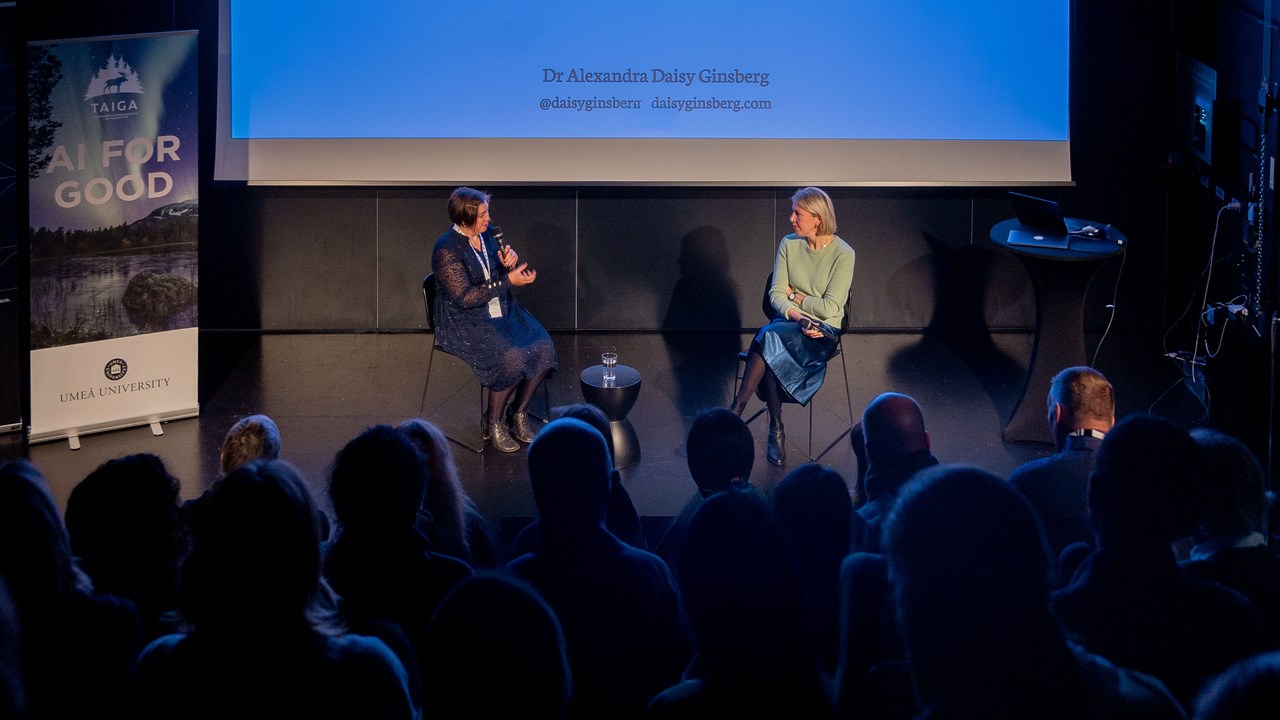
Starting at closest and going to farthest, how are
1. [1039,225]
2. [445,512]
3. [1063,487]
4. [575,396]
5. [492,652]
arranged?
[492,652] < [445,512] < [1063,487] < [1039,225] < [575,396]

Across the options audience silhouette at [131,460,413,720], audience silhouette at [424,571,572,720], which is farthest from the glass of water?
audience silhouette at [131,460,413,720]

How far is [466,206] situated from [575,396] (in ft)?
4.11

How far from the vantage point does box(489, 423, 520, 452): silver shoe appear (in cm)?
538

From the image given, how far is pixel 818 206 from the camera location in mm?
5406

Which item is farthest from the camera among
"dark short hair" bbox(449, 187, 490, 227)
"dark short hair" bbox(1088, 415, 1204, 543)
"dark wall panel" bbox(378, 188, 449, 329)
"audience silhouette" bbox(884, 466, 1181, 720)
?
"dark wall panel" bbox(378, 188, 449, 329)

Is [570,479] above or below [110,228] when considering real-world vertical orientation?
below

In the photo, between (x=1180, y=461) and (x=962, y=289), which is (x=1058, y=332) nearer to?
(x=962, y=289)

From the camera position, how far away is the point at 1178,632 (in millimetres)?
2162

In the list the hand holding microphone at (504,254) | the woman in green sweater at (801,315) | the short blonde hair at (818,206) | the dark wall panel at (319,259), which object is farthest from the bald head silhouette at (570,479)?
the dark wall panel at (319,259)

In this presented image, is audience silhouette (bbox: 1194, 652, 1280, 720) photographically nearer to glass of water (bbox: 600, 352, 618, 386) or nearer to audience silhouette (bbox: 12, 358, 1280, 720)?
audience silhouette (bbox: 12, 358, 1280, 720)

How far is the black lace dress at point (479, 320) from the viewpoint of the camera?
5.32 m

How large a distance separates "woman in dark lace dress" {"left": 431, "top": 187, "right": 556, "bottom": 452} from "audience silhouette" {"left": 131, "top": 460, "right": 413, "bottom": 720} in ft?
11.6

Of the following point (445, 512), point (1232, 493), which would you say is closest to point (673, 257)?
point (445, 512)

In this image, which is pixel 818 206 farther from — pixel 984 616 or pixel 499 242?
pixel 984 616
